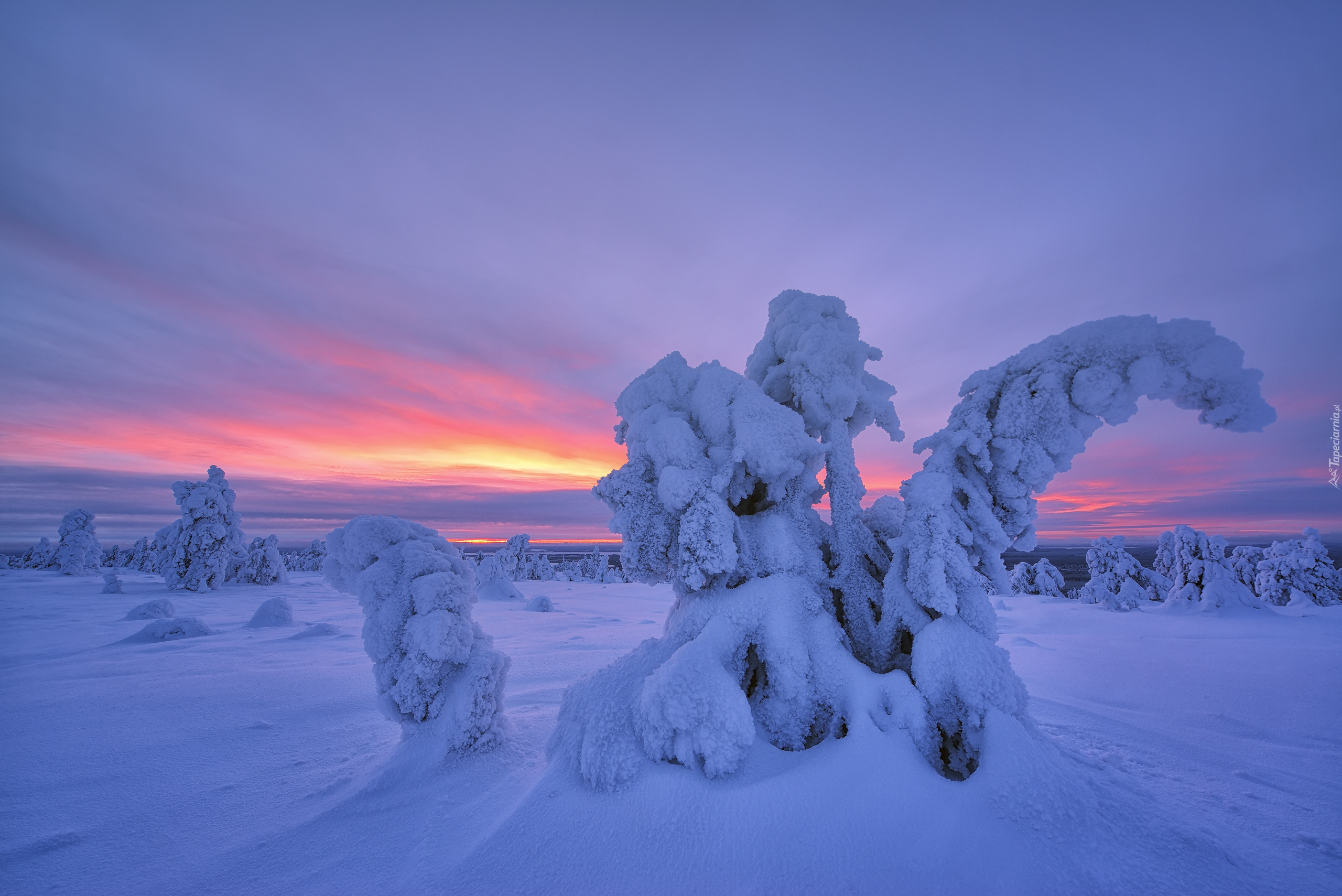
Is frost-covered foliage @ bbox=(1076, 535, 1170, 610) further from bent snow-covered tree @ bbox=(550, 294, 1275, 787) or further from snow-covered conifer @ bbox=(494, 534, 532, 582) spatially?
snow-covered conifer @ bbox=(494, 534, 532, 582)

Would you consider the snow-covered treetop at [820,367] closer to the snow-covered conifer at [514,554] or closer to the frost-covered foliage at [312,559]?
the snow-covered conifer at [514,554]

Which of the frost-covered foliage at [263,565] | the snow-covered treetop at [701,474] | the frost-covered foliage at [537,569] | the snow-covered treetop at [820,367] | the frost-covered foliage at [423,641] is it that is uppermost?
the snow-covered treetop at [820,367]

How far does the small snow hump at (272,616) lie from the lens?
10398mm

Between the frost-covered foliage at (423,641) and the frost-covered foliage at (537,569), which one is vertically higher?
the frost-covered foliage at (423,641)

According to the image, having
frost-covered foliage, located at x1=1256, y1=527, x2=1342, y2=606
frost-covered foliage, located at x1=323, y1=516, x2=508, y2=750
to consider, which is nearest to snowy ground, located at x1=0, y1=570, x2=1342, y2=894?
frost-covered foliage, located at x1=323, y1=516, x2=508, y2=750

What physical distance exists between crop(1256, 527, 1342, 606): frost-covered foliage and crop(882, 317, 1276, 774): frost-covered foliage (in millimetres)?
19841

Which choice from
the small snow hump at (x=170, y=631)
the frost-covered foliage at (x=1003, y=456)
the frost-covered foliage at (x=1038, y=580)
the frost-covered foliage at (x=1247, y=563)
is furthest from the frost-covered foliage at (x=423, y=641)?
the frost-covered foliage at (x=1038, y=580)

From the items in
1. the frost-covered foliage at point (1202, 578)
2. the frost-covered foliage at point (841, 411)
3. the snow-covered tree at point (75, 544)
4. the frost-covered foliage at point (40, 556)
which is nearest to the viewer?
the frost-covered foliage at point (841, 411)

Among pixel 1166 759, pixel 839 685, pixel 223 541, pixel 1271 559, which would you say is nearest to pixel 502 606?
pixel 223 541

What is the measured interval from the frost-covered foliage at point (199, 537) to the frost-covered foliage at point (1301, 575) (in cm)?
3914

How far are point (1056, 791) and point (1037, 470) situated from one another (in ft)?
6.99

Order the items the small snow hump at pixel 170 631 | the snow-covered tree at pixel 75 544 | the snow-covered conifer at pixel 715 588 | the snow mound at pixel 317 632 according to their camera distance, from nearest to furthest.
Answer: the snow-covered conifer at pixel 715 588
the small snow hump at pixel 170 631
the snow mound at pixel 317 632
the snow-covered tree at pixel 75 544

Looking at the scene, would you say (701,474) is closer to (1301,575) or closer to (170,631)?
(170,631)

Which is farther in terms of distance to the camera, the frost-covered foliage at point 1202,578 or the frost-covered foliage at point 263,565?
the frost-covered foliage at point 263,565
